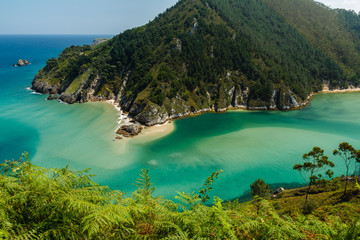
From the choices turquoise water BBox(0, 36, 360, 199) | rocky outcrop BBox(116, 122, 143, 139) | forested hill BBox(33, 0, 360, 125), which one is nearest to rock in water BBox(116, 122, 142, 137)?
rocky outcrop BBox(116, 122, 143, 139)

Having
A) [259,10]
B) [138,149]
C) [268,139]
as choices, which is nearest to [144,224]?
[138,149]

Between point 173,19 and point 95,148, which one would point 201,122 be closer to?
point 95,148

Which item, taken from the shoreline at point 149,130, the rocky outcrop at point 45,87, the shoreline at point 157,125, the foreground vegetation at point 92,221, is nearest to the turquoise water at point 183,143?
the shoreline at point 149,130

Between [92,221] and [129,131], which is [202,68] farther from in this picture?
[92,221]

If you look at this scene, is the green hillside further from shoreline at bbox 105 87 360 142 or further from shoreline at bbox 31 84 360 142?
shoreline at bbox 105 87 360 142

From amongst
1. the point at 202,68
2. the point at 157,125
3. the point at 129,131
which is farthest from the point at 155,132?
the point at 202,68

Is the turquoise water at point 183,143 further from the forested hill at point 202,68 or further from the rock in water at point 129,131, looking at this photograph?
the forested hill at point 202,68
